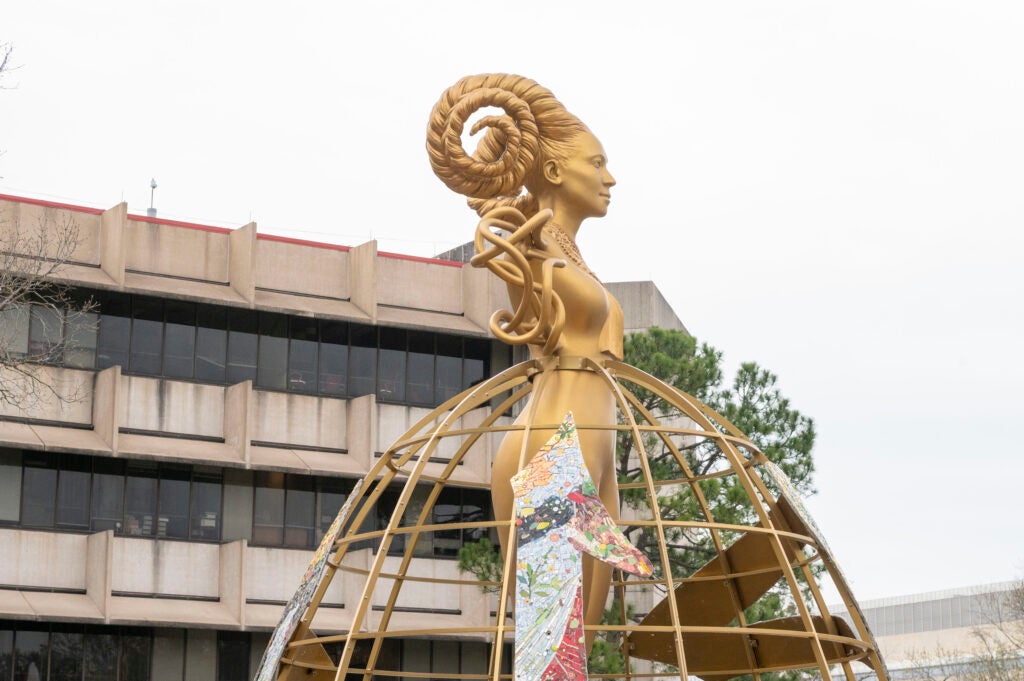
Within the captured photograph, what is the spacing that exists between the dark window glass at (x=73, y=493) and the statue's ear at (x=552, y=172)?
20.6 metres

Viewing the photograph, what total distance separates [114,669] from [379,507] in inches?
245

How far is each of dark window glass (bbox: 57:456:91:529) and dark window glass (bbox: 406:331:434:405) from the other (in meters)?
7.04

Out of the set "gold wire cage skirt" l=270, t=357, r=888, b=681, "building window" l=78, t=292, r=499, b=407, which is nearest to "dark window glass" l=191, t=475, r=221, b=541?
"building window" l=78, t=292, r=499, b=407

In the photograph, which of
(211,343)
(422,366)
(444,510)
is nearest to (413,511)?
(444,510)

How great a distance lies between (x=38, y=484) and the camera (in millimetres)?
31531

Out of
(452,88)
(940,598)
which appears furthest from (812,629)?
(940,598)

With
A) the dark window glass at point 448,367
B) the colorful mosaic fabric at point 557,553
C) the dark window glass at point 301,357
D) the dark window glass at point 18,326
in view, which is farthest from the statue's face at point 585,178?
the dark window glass at point 448,367

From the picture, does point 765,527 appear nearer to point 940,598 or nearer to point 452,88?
point 452,88

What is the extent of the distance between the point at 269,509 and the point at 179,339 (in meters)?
3.69

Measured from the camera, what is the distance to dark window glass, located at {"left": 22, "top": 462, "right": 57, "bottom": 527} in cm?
3134

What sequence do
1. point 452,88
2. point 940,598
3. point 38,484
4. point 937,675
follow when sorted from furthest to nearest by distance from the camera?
1. point 940,598
2. point 937,675
3. point 38,484
4. point 452,88

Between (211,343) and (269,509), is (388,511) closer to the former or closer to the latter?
(269,509)

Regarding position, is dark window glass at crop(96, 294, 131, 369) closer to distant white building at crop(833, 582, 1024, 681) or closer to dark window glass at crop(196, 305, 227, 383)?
dark window glass at crop(196, 305, 227, 383)

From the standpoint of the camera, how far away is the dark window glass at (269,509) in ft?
110
